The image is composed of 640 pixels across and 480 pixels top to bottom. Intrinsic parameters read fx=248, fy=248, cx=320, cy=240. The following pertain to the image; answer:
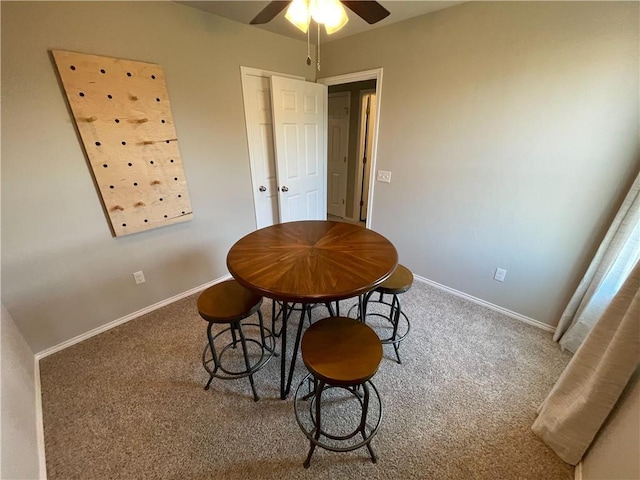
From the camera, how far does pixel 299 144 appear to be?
2.93 meters

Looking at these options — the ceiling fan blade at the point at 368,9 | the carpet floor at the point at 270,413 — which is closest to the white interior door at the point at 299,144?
the ceiling fan blade at the point at 368,9

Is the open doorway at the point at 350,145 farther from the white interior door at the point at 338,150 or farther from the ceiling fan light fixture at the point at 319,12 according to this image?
the ceiling fan light fixture at the point at 319,12

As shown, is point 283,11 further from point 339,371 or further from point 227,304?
point 339,371

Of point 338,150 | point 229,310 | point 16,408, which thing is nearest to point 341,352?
point 229,310

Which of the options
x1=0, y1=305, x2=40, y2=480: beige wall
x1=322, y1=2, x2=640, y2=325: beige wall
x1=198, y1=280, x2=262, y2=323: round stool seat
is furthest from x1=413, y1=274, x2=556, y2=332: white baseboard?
x1=0, y1=305, x2=40, y2=480: beige wall

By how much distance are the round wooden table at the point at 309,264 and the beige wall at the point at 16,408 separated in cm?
109

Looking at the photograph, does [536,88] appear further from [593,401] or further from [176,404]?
[176,404]

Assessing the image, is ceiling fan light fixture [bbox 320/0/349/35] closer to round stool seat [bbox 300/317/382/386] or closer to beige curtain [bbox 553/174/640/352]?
round stool seat [bbox 300/317/382/386]

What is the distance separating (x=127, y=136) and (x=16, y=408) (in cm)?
174

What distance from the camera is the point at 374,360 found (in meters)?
1.12

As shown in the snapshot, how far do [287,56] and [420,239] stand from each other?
246 centimetres

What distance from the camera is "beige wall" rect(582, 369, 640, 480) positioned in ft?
2.94

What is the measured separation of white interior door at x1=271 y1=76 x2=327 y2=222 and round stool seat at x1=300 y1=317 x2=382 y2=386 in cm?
191

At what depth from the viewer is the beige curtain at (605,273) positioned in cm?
151
